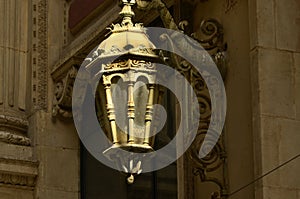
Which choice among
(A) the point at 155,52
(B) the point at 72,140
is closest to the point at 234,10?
(A) the point at 155,52

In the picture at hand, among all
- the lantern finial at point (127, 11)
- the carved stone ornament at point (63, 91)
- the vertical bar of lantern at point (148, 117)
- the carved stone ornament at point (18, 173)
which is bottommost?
the vertical bar of lantern at point (148, 117)

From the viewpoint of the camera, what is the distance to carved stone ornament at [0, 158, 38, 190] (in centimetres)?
2028

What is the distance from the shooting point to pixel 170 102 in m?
18.0

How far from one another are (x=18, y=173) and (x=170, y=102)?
3405 mm

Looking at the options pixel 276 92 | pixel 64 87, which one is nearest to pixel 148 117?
pixel 276 92

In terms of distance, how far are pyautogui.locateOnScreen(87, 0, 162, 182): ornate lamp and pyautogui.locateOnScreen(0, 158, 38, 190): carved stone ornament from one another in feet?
21.5

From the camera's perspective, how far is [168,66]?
1459 centimetres

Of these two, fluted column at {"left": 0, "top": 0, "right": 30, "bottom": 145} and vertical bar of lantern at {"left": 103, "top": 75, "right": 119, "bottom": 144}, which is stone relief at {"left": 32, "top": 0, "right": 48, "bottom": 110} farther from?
vertical bar of lantern at {"left": 103, "top": 75, "right": 119, "bottom": 144}

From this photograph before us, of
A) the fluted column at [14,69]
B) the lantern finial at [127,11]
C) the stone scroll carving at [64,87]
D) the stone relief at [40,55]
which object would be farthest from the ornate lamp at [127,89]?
the stone relief at [40,55]

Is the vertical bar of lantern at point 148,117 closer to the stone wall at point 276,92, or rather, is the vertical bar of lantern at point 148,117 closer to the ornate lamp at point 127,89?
the ornate lamp at point 127,89

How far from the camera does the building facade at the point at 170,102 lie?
48.8 feet

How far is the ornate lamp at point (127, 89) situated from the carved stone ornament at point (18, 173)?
6559 millimetres

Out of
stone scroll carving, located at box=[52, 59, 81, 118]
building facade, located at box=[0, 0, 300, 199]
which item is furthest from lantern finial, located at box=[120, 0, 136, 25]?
stone scroll carving, located at box=[52, 59, 81, 118]

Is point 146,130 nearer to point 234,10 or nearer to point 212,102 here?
point 212,102
